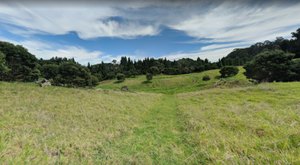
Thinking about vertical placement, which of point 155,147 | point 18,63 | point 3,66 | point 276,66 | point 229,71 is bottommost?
point 155,147

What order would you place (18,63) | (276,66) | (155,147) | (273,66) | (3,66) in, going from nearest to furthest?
(155,147), (3,66), (18,63), (276,66), (273,66)

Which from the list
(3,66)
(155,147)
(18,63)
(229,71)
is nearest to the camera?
(155,147)

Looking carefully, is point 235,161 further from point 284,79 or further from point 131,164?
point 284,79

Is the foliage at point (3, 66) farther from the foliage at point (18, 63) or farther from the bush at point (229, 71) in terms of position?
the bush at point (229, 71)

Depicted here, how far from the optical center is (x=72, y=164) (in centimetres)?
466

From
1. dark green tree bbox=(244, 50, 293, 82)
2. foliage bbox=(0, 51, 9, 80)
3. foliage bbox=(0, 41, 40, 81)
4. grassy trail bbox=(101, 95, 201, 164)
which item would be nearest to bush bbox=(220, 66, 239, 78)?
dark green tree bbox=(244, 50, 293, 82)

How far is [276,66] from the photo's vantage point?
43469 millimetres

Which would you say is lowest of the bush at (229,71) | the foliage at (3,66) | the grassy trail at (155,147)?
the grassy trail at (155,147)

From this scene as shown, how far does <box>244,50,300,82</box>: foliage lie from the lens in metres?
43.0

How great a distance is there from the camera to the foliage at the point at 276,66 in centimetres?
4300

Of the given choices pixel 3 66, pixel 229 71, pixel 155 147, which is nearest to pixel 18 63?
pixel 3 66

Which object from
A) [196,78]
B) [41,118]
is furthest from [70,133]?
[196,78]

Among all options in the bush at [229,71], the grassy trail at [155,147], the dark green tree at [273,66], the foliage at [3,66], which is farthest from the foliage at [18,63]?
the bush at [229,71]

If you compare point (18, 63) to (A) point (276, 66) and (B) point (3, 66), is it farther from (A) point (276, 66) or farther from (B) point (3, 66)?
(A) point (276, 66)
